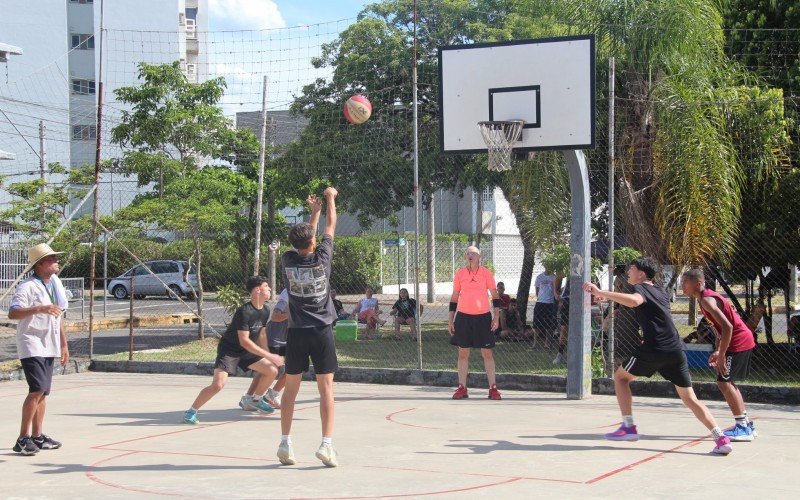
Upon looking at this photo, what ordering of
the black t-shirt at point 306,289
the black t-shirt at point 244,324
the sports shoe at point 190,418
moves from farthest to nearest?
1. the black t-shirt at point 244,324
2. the sports shoe at point 190,418
3. the black t-shirt at point 306,289

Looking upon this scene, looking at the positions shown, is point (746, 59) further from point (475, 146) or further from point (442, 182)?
point (442, 182)

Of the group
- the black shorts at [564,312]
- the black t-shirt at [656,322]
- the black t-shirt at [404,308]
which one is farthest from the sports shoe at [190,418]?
the black t-shirt at [404,308]

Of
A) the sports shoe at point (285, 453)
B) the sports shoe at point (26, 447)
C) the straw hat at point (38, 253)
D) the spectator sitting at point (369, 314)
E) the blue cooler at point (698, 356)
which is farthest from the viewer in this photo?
the spectator sitting at point (369, 314)

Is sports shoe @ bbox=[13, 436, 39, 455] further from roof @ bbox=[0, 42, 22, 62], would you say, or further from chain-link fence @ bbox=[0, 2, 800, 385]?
roof @ bbox=[0, 42, 22, 62]

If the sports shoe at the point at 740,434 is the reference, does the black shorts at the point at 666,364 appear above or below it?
above

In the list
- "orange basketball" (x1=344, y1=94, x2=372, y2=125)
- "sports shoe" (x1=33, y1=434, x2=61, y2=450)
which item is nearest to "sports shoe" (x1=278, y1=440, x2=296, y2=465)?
"sports shoe" (x1=33, y1=434, x2=61, y2=450)

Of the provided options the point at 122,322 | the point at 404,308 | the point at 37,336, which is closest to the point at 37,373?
the point at 37,336

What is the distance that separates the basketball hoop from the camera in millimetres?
11547

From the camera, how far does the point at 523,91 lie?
11.7 meters

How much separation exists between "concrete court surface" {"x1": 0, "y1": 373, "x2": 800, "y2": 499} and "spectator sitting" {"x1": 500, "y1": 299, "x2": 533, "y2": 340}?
275 inches

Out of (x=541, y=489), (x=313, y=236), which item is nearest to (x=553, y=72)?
(x=313, y=236)

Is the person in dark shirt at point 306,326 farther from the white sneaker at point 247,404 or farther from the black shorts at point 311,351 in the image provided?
the white sneaker at point 247,404

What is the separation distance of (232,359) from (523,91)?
188 inches

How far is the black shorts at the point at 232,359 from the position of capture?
1004cm
